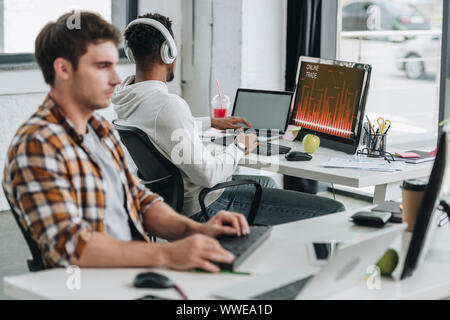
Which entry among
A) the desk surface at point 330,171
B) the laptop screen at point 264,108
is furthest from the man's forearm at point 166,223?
the laptop screen at point 264,108

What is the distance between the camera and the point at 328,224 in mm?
1940

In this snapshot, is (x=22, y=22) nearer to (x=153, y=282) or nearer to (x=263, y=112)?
(x=263, y=112)

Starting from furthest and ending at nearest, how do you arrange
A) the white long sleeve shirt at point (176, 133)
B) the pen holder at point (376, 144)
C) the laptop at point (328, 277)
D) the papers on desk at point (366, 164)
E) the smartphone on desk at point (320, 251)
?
the pen holder at point (376, 144) < the papers on desk at point (366, 164) < the white long sleeve shirt at point (176, 133) < the smartphone on desk at point (320, 251) < the laptop at point (328, 277)

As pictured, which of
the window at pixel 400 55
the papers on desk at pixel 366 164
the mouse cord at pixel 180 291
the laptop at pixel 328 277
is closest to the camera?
the laptop at pixel 328 277

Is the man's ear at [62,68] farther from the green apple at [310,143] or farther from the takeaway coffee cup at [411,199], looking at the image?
the green apple at [310,143]

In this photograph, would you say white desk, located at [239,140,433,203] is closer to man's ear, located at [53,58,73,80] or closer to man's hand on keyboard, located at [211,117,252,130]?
man's hand on keyboard, located at [211,117,252,130]

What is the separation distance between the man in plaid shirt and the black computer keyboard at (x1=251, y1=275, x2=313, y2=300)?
15 cm

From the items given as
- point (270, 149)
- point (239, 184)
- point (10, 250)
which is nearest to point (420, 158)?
point (270, 149)

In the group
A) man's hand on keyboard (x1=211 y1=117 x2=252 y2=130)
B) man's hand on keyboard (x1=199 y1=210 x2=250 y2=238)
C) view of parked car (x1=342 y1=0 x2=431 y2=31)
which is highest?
view of parked car (x1=342 y1=0 x2=431 y2=31)

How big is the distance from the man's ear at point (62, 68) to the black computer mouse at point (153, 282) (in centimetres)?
56

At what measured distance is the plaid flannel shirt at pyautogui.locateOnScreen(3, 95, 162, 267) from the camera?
1493mm

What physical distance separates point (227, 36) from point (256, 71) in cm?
32

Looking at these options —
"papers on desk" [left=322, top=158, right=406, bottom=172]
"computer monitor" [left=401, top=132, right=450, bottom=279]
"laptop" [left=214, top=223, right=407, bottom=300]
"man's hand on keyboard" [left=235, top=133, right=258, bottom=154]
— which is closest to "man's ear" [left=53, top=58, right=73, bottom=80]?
"laptop" [left=214, top=223, right=407, bottom=300]

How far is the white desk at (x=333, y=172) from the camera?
103 inches
